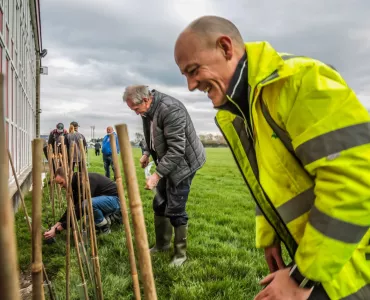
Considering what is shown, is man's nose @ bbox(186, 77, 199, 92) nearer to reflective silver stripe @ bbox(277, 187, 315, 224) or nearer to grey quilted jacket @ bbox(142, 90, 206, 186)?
reflective silver stripe @ bbox(277, 187, 315, 224)

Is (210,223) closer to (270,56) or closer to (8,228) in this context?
(270,56)

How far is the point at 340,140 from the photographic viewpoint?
1.14 m

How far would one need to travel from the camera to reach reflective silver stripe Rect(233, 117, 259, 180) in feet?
5.21

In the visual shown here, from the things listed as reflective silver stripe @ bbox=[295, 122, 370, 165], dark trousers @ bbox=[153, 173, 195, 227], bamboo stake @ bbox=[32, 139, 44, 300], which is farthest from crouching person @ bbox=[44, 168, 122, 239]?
reflective silver stripe @ bbox=[295, 122, 370, 165]

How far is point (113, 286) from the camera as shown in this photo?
11.3 feet

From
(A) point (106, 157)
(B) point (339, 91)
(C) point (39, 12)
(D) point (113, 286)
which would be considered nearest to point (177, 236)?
(D) point (113, 286)

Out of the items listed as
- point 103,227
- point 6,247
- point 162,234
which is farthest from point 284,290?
point 103,227

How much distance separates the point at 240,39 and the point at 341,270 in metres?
0.97

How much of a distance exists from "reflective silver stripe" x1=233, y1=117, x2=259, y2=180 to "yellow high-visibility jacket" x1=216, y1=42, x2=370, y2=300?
0.15 m

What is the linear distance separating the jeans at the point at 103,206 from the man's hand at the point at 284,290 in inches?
167

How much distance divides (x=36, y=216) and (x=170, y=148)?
2.48 meters

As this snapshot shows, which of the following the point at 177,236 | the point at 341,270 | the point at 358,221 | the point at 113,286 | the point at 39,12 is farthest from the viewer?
the point at 39,12

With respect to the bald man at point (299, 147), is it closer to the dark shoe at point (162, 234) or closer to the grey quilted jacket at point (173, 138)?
the grey quilted jacket at point (173, 138)

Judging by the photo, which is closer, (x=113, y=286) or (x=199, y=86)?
(x=199, y=86)
